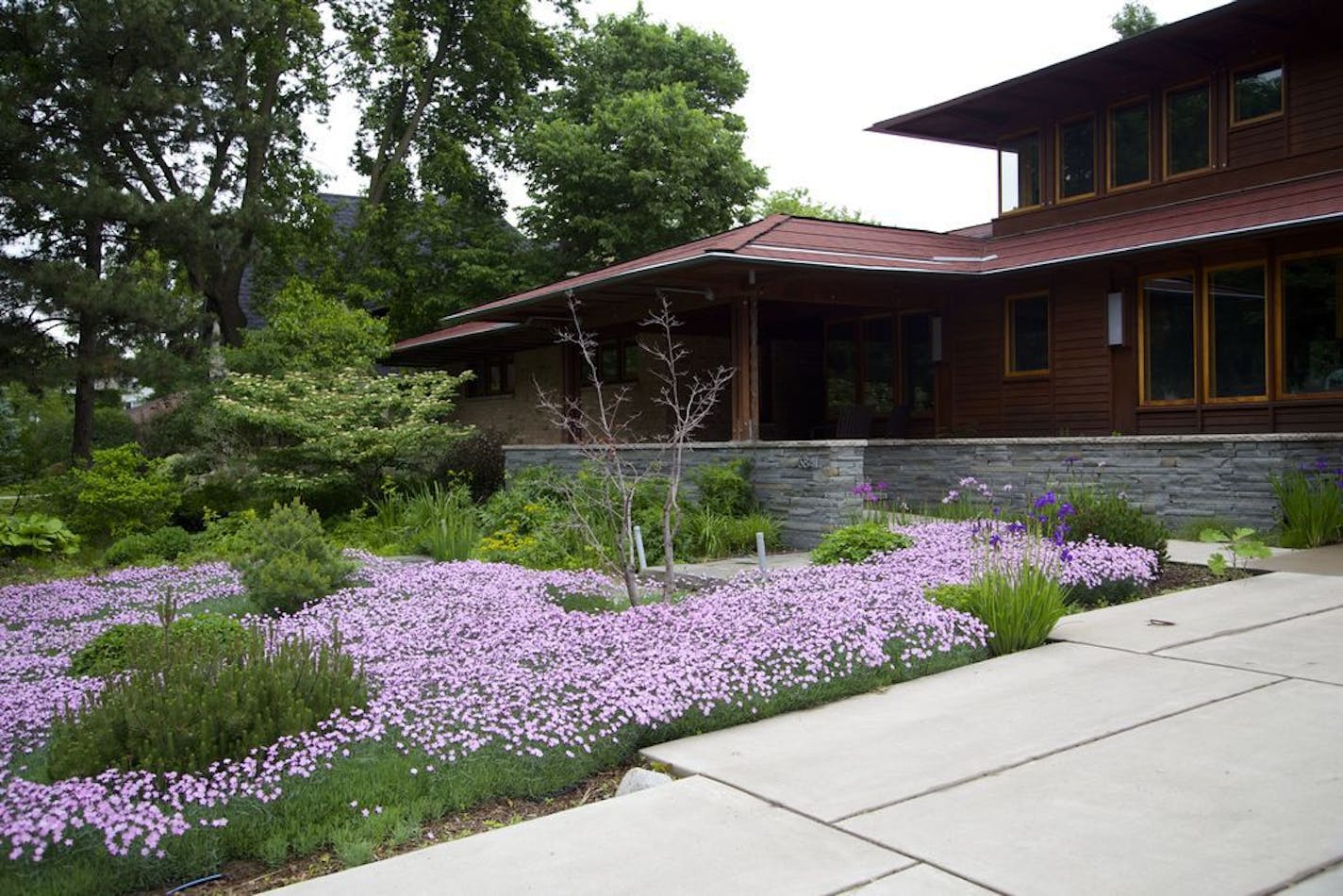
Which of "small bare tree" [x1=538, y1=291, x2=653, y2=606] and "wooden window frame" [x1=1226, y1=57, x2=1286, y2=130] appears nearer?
"small bare tree" [x1=538, y1=291, x2=653, y2=606]

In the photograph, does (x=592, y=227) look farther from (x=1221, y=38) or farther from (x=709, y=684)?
(x=709, y=684)

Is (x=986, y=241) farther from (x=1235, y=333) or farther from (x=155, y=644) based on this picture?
(x=155, y=644)

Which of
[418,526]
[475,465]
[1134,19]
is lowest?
[418,526]

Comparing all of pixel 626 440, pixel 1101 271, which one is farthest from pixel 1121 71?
pixel 626 440

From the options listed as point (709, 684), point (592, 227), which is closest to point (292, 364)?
point (592, 227)

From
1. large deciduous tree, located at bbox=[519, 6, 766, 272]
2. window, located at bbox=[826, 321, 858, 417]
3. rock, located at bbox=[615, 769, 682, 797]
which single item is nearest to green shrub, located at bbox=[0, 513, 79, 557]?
rock, located at bbox=[615, 769, 682, 797]

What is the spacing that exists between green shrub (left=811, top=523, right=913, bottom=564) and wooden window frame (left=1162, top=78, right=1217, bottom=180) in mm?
8113

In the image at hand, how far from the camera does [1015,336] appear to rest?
48.6 ft

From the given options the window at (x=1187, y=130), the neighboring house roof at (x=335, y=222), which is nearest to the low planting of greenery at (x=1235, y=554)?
the window at (x=1187, y=130)

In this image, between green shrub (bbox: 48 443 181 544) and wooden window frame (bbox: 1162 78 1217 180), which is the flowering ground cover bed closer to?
green shrub (bbox: 48 443 181 544)

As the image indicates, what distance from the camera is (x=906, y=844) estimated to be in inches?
123

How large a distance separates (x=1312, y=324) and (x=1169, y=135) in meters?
3.53

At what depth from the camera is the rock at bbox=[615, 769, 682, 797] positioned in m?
3.85

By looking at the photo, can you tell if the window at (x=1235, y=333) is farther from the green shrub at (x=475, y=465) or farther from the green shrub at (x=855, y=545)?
the green shrub at (x=475, y=465)
